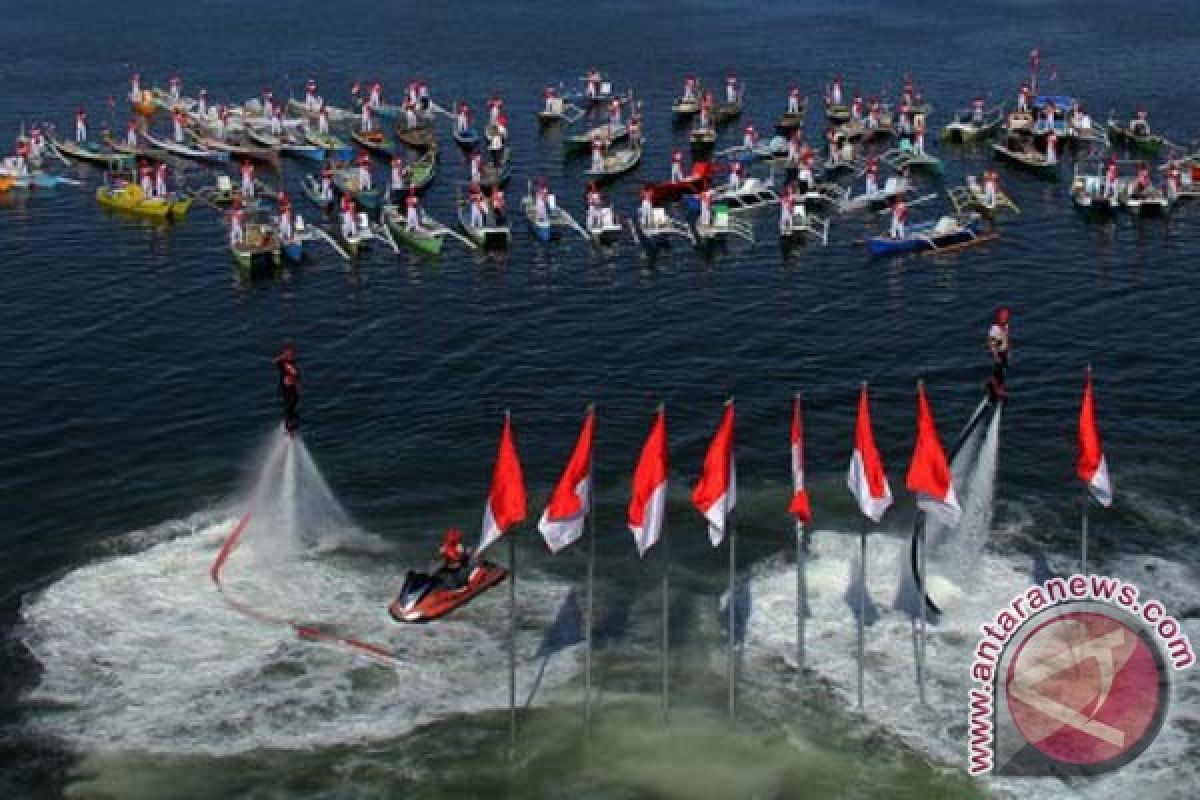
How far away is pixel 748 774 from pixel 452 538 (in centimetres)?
1299

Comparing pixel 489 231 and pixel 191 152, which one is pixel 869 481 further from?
pixel 191 152

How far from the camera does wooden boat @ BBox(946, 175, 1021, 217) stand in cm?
8631

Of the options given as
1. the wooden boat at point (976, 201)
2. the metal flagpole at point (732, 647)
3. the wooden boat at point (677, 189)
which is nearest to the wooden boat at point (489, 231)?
the wooden boat at point (677, 189)

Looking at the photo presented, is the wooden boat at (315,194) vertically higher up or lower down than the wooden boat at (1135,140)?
lower down

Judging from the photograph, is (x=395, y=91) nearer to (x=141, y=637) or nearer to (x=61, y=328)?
(x=61, y=328)

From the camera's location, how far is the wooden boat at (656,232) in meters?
81.5

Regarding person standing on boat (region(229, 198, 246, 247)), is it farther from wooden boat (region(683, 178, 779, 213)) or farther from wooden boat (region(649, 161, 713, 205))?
wooden boat (region(683, 178, 779, 213))

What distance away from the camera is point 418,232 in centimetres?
8244

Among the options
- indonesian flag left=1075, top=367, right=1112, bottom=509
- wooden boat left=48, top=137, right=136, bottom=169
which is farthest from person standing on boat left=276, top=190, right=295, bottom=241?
indonesian flag left=1075, top=367, right=1112, bottom=509

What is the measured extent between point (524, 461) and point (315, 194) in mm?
38226

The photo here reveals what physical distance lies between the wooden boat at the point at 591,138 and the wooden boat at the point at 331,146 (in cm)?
1580

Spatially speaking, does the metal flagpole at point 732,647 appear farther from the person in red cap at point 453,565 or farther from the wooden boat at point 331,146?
the wooden boat at point 331,146

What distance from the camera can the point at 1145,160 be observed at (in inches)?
3915

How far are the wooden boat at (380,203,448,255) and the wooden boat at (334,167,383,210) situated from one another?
121 inches
